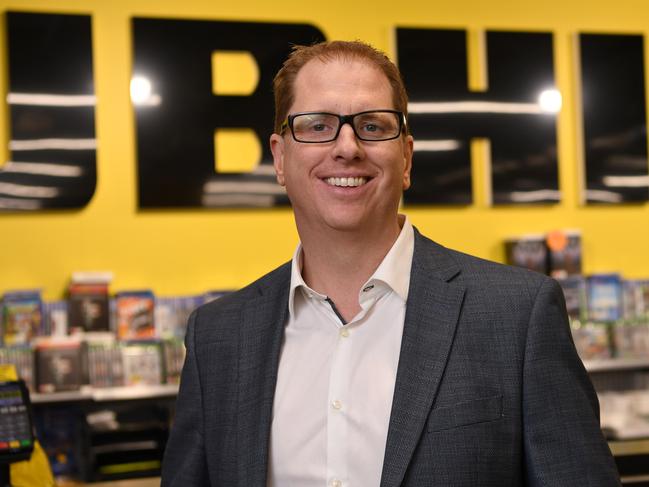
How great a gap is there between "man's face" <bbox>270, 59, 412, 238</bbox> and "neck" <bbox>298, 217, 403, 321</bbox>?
0.02 m

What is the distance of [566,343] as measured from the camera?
5.77 ft

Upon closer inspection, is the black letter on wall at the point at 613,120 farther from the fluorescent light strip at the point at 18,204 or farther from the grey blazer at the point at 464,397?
the grey blazer at the point at 464,397

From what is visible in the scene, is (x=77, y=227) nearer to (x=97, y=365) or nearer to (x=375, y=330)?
(x=97, y=365)

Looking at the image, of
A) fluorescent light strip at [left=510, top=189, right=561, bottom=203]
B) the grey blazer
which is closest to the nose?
the grey blazer

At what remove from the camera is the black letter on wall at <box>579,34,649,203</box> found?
18.0ft

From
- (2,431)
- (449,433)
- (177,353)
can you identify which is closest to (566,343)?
(449,433)

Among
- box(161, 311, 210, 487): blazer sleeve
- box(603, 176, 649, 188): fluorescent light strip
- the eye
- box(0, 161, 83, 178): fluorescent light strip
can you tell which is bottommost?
box(161, 311, 210, 487): blazer sleeve

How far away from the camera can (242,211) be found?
196 inches

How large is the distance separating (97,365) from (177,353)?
0.37m

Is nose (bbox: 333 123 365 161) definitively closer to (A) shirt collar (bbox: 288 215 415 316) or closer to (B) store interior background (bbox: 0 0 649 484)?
(A) shirt collar (bbox: 288 215 415 316)

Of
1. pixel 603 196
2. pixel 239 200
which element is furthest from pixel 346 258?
pixel 603 196

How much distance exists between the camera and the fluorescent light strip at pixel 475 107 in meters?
5.23

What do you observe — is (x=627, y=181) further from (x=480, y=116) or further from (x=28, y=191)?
(x=28, y=191)

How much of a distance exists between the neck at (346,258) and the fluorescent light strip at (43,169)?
9.91 feet
